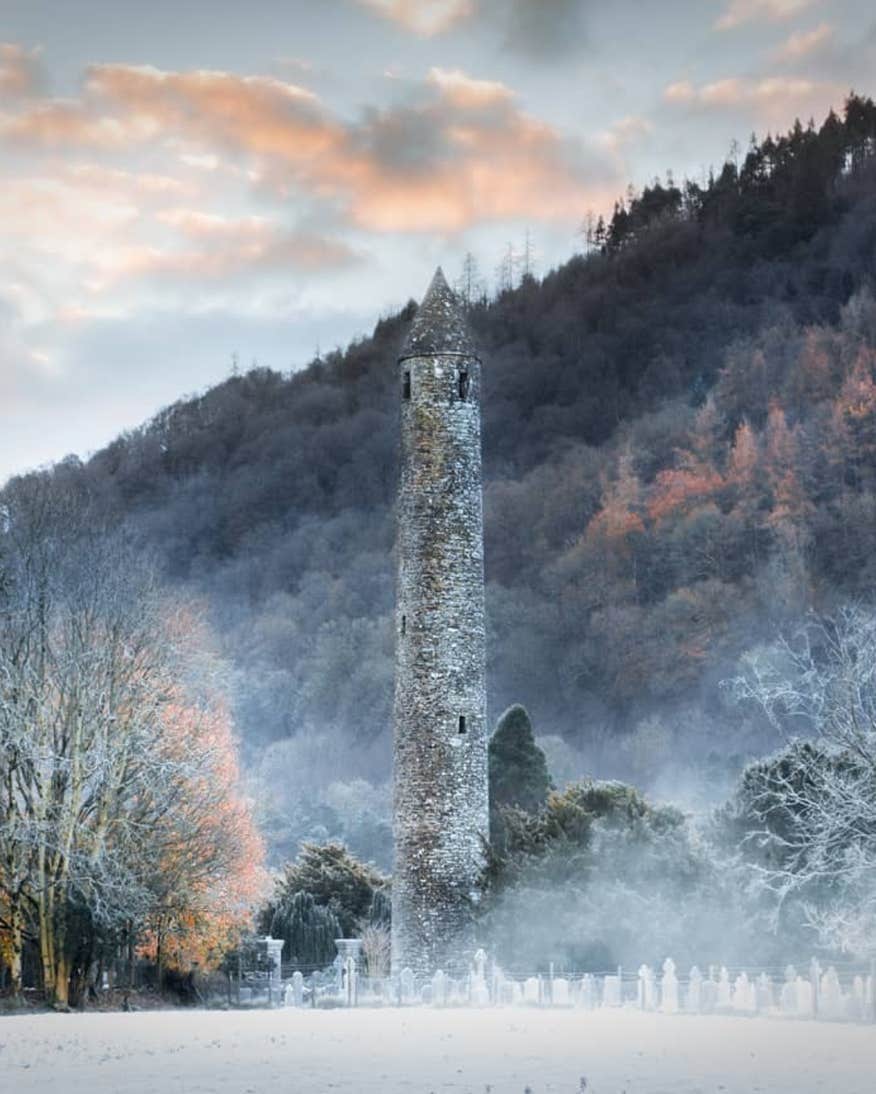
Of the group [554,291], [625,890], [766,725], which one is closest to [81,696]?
[625,890]

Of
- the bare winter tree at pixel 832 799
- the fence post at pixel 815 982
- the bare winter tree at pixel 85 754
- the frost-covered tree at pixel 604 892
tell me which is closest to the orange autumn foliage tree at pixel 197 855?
the bare winter tree at pixel 85 754

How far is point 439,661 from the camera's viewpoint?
128 feet

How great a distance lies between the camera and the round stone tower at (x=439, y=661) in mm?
38156

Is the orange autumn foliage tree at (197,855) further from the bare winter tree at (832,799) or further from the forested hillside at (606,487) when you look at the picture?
the forested hillside at (606,487)

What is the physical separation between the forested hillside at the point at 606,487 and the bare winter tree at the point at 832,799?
1066 inches

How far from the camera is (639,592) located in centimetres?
8175

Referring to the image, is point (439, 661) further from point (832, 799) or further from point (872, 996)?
point (872, 996)

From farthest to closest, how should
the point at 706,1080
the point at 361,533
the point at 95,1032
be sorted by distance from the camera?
1. the point at 361,533
2. the point at 95,1032
3. the point at 706,1080

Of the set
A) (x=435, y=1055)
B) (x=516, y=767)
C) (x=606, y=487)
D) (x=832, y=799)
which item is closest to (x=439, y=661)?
(x=516, y=767)

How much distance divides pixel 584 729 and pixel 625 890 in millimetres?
41303

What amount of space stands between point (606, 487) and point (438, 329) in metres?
49.3

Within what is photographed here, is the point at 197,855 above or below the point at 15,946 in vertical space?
above

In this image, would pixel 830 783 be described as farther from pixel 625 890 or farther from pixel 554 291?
pixel 554 291

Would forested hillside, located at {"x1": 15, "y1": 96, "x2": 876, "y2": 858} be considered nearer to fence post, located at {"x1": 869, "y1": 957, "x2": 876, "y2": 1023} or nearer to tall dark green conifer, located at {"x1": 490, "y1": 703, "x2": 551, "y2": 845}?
tall dark green conifer, located at {"x1": 490, "y1": 703, "x2": 551, "y2": 845}
